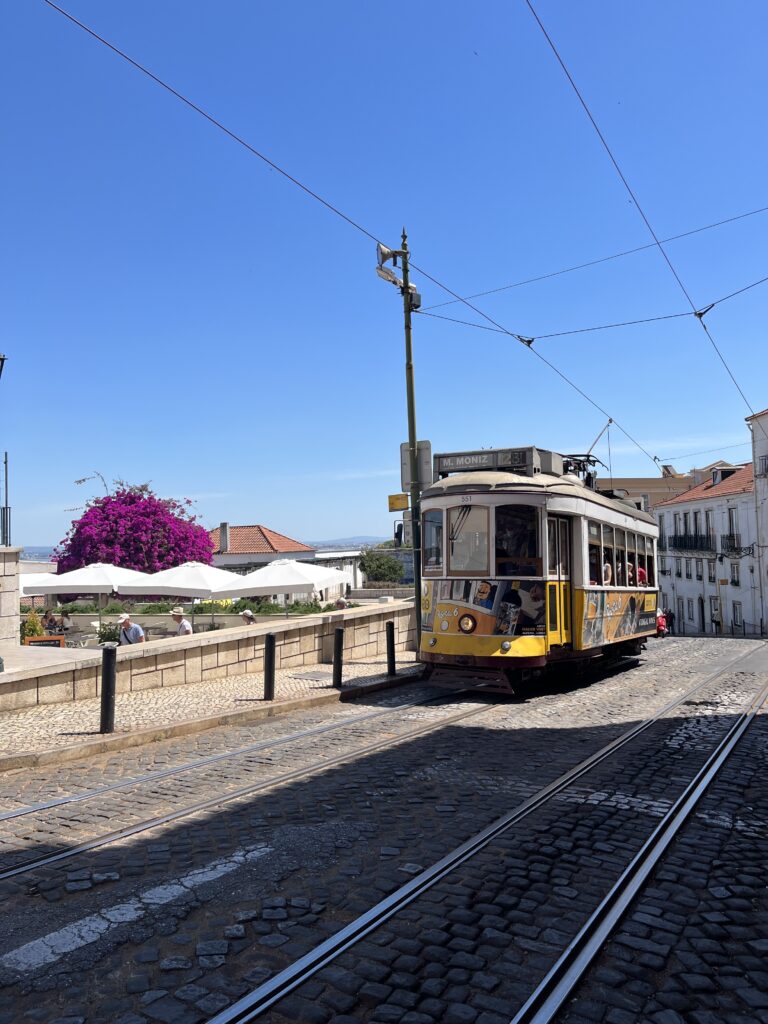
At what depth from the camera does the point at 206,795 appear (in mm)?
6242

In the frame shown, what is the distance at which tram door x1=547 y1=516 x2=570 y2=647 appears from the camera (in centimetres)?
1117

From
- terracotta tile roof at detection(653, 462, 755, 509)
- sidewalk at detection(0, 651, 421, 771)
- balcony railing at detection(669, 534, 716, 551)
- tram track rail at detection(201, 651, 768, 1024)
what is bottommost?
tram track rail at detection(201, 651, 768, 1024)

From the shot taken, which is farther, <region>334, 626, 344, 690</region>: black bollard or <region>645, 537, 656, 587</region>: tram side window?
<region>645, 537, 656, 587</region>: tram side window

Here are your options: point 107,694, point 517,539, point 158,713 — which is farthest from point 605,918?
point 517,539

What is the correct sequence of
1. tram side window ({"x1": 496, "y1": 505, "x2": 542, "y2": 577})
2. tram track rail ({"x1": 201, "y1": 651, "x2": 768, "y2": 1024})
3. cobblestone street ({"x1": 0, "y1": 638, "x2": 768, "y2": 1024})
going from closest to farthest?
tram track rail ({"x1": 201, "y1": 651, "x2": 768, "y2": 1024}) < cobblestone street ({"x1": 0, "y1": 638, "x2": 768, "y2": 1024}) < tram side window ({"x1": 496, "y1": 505, "x2": 542, "y2": 577})

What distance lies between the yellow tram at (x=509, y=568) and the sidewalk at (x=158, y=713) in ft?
6.36

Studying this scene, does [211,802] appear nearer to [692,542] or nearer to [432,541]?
[432,541]

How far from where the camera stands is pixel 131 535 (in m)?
36.2

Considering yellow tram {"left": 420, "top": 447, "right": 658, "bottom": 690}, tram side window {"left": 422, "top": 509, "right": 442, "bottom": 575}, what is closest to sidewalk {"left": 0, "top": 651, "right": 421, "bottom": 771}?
yellow tram {"left": 420, "top": 447, "right": 658, "bottom": 690}

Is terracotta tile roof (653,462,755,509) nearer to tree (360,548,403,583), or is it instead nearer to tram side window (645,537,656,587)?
tree (360,548,403,583)

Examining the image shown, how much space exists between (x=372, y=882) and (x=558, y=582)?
7.43m

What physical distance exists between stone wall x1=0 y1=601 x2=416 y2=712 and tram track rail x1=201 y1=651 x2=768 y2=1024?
6.30m

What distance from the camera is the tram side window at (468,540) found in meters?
11.1

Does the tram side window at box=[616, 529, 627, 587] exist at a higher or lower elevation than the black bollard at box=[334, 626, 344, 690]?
higher
